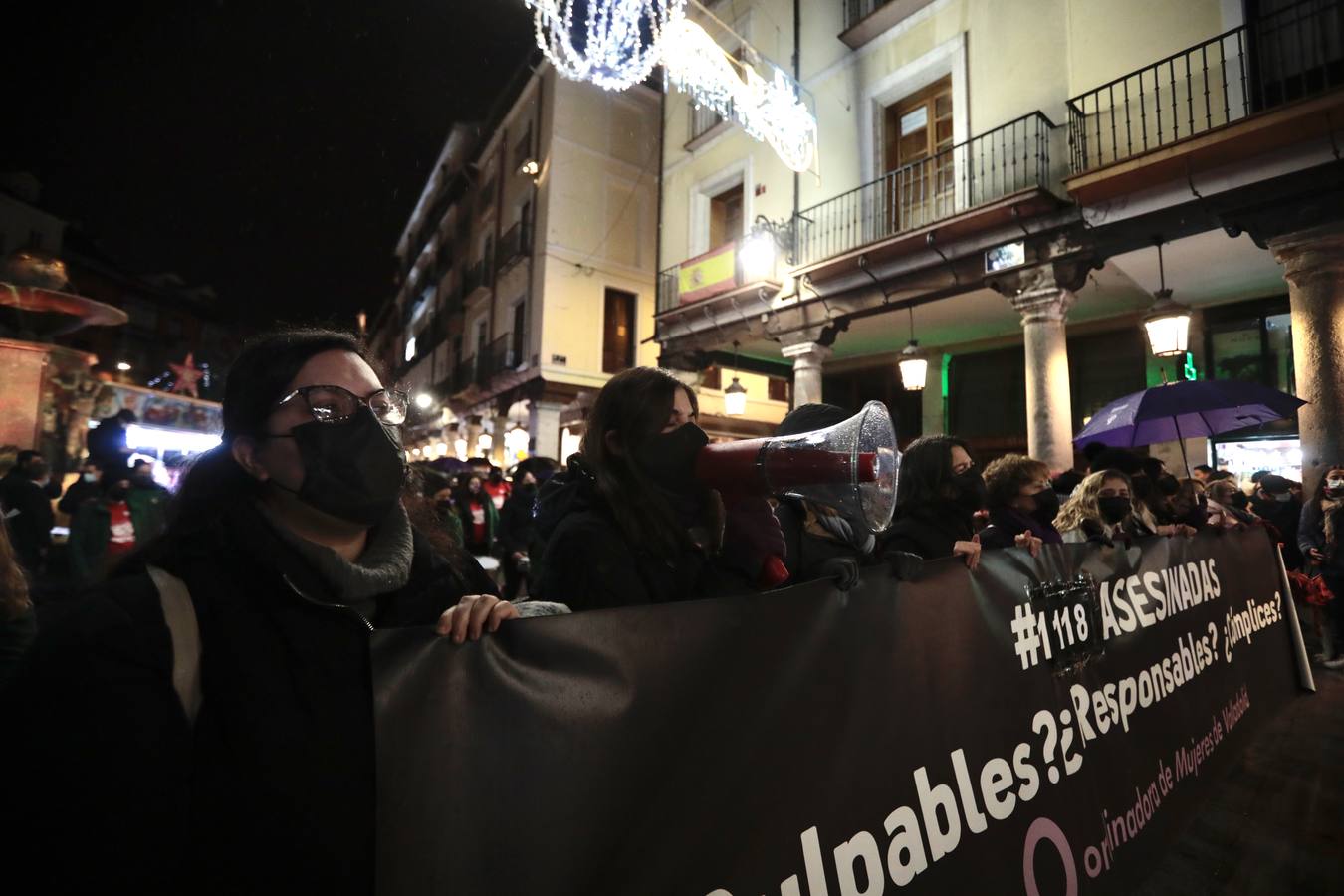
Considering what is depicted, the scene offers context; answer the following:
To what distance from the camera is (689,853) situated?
1301 mm

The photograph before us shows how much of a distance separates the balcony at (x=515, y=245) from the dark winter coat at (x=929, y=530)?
644 inches

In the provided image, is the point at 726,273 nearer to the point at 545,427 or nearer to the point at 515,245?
the point at 545,427

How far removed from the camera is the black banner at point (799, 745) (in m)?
1.09

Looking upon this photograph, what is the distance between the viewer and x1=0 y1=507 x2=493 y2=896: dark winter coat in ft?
2.63

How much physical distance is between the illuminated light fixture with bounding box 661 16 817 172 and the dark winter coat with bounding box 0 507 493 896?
8.26 meters

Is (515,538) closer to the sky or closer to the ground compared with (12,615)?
closer to the ground

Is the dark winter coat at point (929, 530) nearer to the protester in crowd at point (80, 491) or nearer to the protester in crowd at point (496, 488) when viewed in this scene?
the protester in crowd at point (496, 488)

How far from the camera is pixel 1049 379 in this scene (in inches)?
311

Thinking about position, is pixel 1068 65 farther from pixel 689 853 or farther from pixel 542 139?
pixel 542 139

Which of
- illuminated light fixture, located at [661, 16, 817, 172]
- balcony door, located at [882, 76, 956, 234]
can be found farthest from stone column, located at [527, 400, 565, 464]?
balcony door, located at [882, 76, 956, 234]

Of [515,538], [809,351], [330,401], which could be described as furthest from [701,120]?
[330,401]

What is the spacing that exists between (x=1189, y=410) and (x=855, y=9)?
30.1 ft

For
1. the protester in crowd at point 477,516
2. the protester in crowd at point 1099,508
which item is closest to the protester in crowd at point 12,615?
the protester in crowd at point 1099,508

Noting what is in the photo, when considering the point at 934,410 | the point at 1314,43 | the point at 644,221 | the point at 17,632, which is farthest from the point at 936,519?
the point at 644,221
